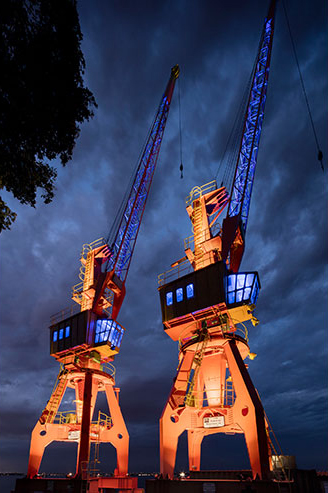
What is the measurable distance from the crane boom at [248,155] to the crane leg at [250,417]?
1021cm

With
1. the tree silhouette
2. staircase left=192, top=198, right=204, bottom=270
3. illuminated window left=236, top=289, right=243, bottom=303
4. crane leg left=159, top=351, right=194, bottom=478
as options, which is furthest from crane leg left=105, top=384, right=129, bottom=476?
the tree silhouette

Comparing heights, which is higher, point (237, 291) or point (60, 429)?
point (237, 291)

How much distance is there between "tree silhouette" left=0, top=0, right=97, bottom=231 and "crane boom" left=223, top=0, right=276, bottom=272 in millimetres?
19917

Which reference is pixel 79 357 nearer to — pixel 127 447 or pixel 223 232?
pixel 127 447

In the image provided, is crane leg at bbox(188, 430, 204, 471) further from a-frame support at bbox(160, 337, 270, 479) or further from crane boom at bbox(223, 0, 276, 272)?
crane boom at bbox(223, 0, 276, 272)

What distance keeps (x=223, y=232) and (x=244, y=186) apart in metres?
8.18

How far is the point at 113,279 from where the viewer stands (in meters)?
48.7

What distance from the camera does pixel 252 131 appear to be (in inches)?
1758

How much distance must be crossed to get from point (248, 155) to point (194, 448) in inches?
1273

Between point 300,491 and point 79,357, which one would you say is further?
point 79,357

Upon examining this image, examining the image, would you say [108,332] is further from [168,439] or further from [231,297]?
[231,297]

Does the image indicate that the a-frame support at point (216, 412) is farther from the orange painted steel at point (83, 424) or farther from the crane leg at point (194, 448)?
the orange painted steel at point (83, 424)

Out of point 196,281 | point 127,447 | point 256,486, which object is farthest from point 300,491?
point 127,447

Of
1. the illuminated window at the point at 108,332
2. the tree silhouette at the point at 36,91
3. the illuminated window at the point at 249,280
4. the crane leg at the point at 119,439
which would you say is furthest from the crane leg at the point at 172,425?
the tree silhouette at the point at 36,91
